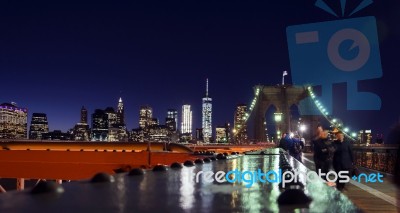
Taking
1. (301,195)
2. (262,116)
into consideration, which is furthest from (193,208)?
(262,116)

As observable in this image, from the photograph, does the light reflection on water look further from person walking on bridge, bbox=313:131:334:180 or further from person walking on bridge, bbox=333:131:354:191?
person walking on bridge, bbox=313:131:334:180

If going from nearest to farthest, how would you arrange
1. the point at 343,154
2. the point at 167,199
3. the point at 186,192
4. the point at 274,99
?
the point at 167,199
the point at 186,192
the point at 343,154
the point at 274,99

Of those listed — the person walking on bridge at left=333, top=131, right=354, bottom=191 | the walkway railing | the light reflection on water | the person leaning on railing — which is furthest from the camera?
the walkway railing

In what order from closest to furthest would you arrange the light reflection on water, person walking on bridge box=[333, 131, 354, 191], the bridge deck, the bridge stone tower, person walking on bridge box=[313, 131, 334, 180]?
1. the bridge deck
2. the light reflection on water
3. person walking on bridge box=[333, 131, 354, 191]
4. person walking on bridge box=[313, 131, 334, 180]
5. the bridge stone tower

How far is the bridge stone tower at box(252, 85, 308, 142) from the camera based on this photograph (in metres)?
86.8

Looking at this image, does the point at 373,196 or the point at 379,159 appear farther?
the point at 379,159

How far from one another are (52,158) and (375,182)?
1396 centimetres

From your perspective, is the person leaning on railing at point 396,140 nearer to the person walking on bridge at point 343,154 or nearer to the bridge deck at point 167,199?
the bridge deck at point 167,199

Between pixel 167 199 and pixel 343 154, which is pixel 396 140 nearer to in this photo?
pixel 167 199

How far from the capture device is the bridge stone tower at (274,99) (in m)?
86.8

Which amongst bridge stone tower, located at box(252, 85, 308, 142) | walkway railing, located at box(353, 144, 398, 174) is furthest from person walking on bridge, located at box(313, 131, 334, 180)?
bridge stone tower, located at box(252, 85, 308, 142)

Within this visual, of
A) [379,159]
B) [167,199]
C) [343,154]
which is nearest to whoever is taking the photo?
[167,199]

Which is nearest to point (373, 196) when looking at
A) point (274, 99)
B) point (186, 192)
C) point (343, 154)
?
point (343, 154)

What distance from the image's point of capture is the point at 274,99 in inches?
3487
